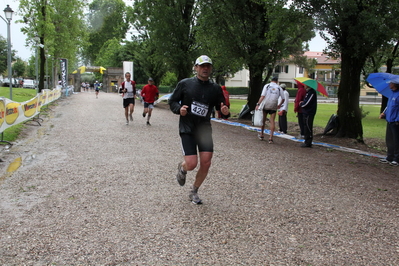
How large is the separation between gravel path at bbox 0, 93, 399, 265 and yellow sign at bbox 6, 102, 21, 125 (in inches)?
71.4

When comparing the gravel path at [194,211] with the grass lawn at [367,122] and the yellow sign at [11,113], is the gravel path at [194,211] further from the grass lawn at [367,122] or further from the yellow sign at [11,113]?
the grass lawn at [367,122]

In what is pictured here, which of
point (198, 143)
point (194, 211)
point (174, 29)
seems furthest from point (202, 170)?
point (174, 29)

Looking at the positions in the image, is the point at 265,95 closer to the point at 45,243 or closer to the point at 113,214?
the point at 113,214

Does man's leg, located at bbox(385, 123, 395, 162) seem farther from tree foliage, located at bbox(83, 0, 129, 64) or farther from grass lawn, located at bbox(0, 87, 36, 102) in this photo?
tree foliage, located at bbox(83, 0, 129, 64)

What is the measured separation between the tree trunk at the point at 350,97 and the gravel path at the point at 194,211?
366cm

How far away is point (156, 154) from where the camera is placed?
8.94 m

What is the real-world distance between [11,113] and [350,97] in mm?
9879

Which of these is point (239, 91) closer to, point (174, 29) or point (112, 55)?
point (112, 55)

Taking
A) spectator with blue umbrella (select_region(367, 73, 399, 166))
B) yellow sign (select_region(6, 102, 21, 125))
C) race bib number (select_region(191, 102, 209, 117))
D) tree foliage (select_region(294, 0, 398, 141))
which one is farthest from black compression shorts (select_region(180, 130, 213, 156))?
yellow sign (select_region(6, 102, 21, 125))

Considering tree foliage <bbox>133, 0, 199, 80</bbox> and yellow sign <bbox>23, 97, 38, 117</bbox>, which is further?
tree foliage <bbox>133, 0, 199, 80</bbox>


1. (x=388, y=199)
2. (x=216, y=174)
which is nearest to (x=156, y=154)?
(x=216, y=174)

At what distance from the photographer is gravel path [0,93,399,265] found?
3783mm

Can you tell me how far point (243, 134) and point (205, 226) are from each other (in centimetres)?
936

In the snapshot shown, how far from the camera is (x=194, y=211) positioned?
501 cm
